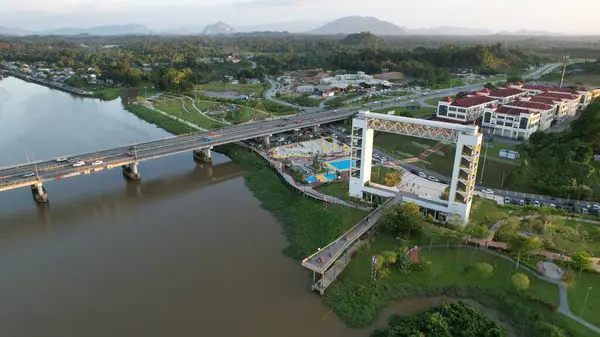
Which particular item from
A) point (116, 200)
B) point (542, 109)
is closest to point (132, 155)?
point (116, 200)

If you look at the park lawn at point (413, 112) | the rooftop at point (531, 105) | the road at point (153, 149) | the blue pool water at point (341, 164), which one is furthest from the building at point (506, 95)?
the blue pool water at point (341, 164)

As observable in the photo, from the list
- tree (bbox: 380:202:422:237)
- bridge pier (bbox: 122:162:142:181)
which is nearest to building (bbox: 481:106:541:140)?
tree (bbox: 380:202:422:237)

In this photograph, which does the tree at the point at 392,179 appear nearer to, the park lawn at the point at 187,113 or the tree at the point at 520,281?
the tree at the point at 520,281

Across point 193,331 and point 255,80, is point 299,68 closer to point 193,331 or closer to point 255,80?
point 255,80

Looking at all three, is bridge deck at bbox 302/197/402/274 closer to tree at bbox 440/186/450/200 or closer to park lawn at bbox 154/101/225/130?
tree at bbox 440/186/450/200

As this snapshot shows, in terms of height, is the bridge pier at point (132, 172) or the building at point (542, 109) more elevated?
the building at point (542, 109)

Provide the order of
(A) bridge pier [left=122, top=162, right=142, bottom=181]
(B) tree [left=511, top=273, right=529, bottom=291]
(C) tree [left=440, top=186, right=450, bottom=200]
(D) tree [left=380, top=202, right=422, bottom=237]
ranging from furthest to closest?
(A) bridge pier [left=122, top=162, right=142, bottom=181]
(C) tree [left=440, top=186, right=450, bottom=200]
(D) tree [left=380, top=202, right=422, bottom=237]
(B) tree [left=511, top=273, right=529, bottom=291]

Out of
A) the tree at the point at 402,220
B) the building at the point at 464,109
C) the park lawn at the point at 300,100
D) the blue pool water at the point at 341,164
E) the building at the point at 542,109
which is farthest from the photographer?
the park lawn at the point at 300,100

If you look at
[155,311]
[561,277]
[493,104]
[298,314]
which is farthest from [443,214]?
[493,104]
